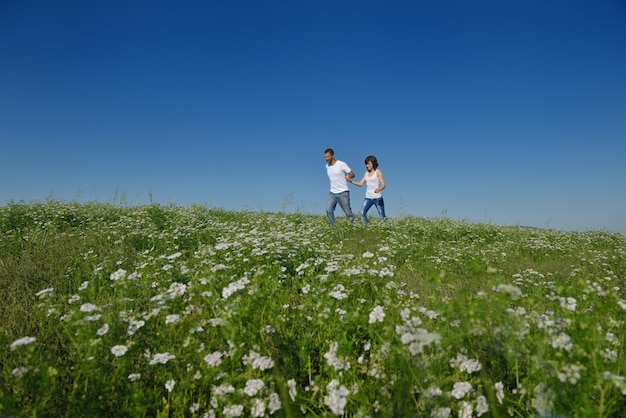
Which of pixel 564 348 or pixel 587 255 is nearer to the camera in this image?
pixel 564 348

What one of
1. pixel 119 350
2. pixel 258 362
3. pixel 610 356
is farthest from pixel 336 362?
pixel 610 356

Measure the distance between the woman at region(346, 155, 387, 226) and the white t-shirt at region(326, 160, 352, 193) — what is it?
41 centimetres

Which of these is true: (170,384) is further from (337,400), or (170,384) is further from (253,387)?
(337,400)

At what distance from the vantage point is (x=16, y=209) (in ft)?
35.3

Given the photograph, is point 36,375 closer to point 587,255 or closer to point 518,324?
point 518,324

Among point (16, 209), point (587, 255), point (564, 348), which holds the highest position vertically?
point (16, 209)

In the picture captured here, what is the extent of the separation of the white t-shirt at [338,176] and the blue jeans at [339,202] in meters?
0.15

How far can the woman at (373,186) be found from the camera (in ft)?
40.4

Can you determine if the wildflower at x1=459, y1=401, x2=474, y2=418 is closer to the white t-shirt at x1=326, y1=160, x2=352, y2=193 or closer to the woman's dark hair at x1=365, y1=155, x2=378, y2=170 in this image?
the white t-shirt at x1=326, y1=160, x2=352, y2=193

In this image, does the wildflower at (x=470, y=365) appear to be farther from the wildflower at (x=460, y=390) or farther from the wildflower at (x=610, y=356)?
the wildflower at (x=610, y=356)

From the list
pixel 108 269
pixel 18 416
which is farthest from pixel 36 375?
pixel 108 269

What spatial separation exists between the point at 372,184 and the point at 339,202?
152cm

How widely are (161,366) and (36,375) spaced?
88 centimetres

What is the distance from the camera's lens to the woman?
12.3 meters
